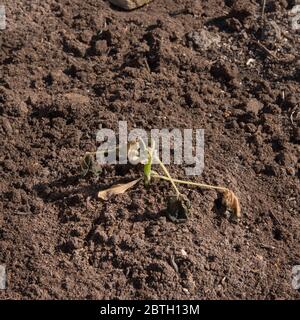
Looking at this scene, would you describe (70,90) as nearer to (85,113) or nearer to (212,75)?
(85,113)

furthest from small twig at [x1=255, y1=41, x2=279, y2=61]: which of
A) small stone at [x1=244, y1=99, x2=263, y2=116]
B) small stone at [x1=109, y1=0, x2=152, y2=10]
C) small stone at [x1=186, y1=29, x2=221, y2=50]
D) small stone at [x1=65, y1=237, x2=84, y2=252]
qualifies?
small stone at [x1=65, y1=237, x2=84, y2=252]

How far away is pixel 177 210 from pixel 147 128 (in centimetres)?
59

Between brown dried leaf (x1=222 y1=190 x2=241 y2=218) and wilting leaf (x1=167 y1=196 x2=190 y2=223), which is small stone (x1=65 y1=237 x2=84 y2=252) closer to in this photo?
wilting leaf (x1=167 y1=196 x2=190 y2=223)

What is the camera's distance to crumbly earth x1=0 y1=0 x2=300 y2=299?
3037 millimetres

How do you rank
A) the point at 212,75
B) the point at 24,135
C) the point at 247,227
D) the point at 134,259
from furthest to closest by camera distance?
1. the point at 212,75
2. the point at 24,135
3. the point at 247,227
4. the point at 134,259

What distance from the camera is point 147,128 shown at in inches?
140

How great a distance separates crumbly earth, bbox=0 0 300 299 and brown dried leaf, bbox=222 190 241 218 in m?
0.07

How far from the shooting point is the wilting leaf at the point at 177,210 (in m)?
3.13

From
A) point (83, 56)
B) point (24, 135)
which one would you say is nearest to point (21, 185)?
Answer: point (24, 135)

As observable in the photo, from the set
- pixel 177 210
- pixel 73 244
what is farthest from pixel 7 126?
pixel 177 210

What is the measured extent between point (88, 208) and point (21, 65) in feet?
3.78

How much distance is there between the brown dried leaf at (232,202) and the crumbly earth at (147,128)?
66 millimetres

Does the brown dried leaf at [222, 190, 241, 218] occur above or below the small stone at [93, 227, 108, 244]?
above

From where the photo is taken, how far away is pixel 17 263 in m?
3.07
